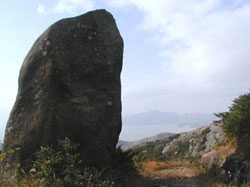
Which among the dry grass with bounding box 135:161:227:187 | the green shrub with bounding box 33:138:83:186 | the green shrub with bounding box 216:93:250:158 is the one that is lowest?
the dry grass with bounding box 135:161:227:187

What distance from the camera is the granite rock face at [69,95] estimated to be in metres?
7.06

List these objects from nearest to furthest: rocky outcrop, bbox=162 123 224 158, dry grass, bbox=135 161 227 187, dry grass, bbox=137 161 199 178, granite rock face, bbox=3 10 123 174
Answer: granite rock face, bbox=3 10 123 174 < dry grass, bbox=135 161 227 187 < dry grass, bbox=137 161 199 178 < rocky outcrop, bbox=162 123 224 158

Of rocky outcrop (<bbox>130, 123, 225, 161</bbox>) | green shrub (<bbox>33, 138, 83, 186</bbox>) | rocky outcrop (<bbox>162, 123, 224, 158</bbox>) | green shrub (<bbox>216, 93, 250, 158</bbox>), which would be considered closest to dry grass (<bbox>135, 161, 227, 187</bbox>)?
green shrub (<bbox>216, 93, 250, 158</bbox>)

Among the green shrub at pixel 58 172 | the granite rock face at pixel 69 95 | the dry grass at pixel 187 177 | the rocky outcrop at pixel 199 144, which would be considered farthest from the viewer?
the rocky outcrop at pixel 199 144

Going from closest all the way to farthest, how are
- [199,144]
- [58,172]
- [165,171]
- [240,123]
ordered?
1. [58,172]
2. [240,123]
3. [165,171]
4. [199,144]

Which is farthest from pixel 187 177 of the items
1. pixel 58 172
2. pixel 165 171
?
pixel 58 172

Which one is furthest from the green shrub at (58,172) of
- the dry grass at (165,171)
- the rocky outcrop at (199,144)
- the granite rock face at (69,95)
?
the rocky outcrop at (199,144)

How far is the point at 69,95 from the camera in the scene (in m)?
7.42

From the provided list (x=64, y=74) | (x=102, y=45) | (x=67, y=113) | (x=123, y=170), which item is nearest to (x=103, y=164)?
(x=123, y=170)

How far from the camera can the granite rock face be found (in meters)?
7.06

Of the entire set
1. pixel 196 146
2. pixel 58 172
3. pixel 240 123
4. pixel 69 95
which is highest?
pixel 69 95

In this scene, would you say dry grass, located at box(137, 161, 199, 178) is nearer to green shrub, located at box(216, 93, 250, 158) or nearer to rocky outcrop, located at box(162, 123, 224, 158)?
green shrub, located at box(216, 93, 250, 158)

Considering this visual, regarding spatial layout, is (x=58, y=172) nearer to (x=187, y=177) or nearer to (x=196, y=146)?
(x=187, y=177)

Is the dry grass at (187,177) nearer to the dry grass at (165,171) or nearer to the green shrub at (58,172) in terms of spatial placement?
the dry grass at (165,171)
